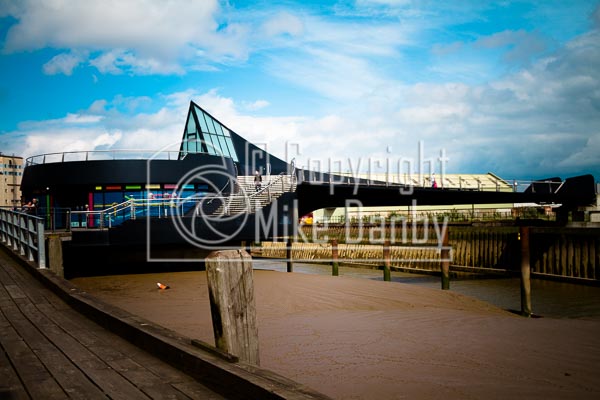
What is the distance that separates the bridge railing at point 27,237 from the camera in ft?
40.9

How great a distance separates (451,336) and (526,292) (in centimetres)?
662

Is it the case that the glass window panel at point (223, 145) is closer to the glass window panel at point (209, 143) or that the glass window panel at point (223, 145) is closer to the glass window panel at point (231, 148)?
the glass window panel at point (231, 148)

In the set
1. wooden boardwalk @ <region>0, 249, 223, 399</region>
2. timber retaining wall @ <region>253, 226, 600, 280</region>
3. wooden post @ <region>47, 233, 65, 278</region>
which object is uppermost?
wooden post @ <region>47, 233, 65, 278</region>

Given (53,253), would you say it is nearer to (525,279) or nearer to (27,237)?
(27,237)

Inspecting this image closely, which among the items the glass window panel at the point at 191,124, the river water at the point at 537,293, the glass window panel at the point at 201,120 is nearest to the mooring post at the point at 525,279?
the river water at the point at 537,293

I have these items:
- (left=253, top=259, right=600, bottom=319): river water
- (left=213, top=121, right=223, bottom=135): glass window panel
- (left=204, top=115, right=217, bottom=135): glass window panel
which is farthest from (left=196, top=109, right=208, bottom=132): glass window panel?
(left=253, top=259, right=600, bottom=319): river water

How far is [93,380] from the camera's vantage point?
481 centimetres

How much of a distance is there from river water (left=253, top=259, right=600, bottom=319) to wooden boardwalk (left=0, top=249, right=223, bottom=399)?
13536 millimetres

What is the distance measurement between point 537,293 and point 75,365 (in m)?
19.5

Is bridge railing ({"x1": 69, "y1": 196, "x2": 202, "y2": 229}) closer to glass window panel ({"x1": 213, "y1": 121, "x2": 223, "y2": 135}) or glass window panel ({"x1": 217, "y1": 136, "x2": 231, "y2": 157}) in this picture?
glass window panel ({"x1": 217, "y1": 136, "x2": 231, "y2": 157})

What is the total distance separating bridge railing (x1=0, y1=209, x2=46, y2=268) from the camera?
12.5 m

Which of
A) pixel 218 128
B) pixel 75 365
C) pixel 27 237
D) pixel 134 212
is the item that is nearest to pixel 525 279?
pixel 134 212

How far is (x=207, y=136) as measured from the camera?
37062 mm

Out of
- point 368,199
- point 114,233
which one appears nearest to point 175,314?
point 114,233
